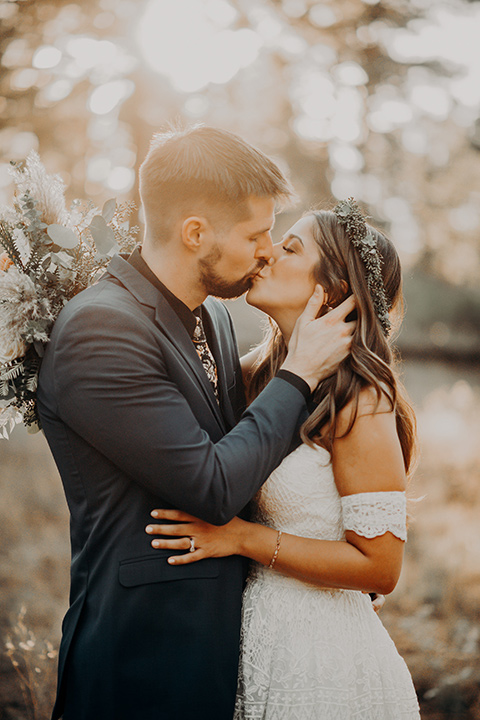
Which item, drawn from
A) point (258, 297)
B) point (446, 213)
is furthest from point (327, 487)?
point (446, 213)

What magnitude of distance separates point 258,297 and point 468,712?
300 cm

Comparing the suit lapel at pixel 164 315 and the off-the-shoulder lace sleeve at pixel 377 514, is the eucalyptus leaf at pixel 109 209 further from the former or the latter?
the off-the-shoulder lace sleeve at pixel 377 514

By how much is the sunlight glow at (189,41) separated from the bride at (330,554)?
518 cm

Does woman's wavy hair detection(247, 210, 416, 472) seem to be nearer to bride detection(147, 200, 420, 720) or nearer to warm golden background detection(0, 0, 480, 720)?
bride detection(147, 200, 420, 720)

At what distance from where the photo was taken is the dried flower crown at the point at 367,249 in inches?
108

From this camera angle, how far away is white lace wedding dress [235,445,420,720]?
2.29 metres

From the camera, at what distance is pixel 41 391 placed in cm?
226

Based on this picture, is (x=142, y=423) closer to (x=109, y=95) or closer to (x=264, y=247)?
(x=264, y=247)

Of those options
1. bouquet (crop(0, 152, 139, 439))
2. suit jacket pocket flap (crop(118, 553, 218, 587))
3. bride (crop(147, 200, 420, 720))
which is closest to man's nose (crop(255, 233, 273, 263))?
bride (crop(147, 200, 420, 720))

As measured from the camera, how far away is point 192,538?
216 centimetres

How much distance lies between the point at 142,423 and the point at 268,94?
7.03 m

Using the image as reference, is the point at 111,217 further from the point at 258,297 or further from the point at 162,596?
the point at 162,596

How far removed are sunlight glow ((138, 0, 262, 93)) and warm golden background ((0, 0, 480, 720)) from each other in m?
0.02

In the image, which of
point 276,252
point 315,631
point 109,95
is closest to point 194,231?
point 276,252
